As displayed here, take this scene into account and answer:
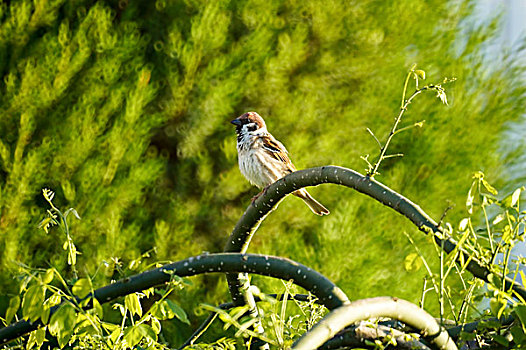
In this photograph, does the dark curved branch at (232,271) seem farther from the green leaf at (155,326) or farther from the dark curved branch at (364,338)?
the green leaf at (155,326)

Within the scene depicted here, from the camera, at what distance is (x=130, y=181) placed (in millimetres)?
3559

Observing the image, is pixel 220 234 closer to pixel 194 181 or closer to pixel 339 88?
pixel 194 181

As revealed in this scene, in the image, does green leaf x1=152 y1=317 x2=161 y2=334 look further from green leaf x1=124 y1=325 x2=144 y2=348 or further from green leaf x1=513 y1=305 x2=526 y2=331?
green leaf x1=513 y1=305 x2=526 y2=331

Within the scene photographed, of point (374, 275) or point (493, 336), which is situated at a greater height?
point (374, 275)

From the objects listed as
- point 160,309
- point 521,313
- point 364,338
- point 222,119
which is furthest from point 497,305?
point 222,119

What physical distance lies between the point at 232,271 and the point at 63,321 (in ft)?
0.74

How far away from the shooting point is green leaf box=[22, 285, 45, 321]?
0.94m

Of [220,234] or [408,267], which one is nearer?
[408,267]

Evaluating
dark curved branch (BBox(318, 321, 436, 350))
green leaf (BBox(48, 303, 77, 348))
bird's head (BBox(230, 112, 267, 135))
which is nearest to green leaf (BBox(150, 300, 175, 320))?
green leaf (BBox(48, 303, 77, 348))

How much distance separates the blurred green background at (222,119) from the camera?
351 cm

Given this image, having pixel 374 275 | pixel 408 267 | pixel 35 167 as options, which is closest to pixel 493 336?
pixel 408 267

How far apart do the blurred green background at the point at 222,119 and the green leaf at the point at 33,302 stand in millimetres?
2524

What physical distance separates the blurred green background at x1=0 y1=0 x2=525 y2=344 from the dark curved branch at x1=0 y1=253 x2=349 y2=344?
2512 millimetres

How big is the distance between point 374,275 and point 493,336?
Answer: 2596 mm
